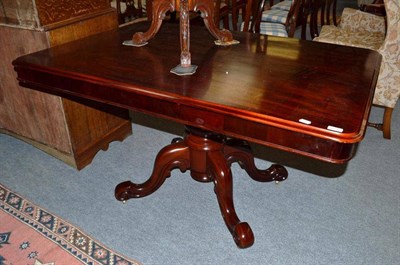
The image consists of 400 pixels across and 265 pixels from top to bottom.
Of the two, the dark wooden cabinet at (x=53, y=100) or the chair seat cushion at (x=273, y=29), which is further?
the chair seat cushion at (x=273, y=29)

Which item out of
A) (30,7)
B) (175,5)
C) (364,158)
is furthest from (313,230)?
(30,7)

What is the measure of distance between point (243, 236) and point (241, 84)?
680 millimetres

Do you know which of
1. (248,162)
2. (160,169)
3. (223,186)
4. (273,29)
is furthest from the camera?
(273,29)

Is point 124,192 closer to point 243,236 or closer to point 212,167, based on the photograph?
point 212,167

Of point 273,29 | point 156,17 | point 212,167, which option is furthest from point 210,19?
point 273,29

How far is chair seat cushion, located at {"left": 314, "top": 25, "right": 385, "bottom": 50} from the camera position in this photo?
255 centimetres

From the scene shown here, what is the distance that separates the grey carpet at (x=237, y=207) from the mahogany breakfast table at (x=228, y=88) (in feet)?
0.57

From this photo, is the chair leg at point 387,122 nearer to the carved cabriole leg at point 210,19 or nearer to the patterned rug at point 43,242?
the carved cabriole leg at point 210,19

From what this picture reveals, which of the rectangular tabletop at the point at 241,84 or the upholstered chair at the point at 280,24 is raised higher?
the rectangular tabletop at the point at 241,84

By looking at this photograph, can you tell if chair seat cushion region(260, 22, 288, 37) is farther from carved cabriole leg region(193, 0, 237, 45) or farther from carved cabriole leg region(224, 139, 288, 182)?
carved cabriole leg region(193, 0, 237, 45)

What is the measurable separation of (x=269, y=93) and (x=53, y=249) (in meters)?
1.12

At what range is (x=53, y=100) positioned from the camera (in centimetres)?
176

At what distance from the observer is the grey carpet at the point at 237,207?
4.78 feet

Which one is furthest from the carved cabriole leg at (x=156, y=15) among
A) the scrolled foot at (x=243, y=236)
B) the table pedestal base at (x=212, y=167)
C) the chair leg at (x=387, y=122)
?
the chair leg at (x=387, y=122)
